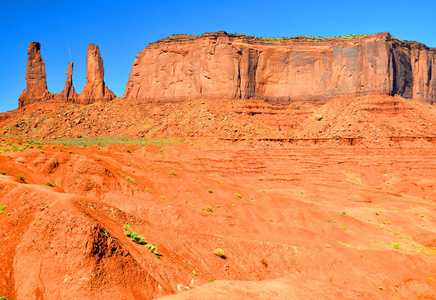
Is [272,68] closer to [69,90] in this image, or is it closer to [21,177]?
[69,90]

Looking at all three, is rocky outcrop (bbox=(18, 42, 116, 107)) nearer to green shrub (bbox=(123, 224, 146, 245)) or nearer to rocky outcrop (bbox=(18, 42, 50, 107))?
rocky outcrop (bbox=(18, 42, 50, 107))

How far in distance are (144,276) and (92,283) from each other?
1.46 m

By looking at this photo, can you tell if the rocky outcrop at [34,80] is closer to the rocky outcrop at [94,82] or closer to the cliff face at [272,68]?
the rocky outcrop at [94,82]

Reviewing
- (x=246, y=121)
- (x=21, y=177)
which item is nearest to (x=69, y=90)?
(x=246, y=121)

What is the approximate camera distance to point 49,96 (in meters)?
70.6

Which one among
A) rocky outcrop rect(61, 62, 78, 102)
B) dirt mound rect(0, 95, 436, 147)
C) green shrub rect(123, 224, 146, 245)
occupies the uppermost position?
rocky outcrop rect(61, 62, 78, 102)

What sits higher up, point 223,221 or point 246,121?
point 246,121

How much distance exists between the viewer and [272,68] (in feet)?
228

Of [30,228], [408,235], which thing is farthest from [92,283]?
[408,235]

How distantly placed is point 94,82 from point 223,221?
214 feet

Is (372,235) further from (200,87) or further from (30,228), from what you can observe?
(200,87)

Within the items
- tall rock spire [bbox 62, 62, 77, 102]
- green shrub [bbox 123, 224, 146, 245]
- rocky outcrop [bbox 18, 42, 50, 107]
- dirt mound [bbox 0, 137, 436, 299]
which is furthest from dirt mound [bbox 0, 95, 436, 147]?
green shrub [bbox 123, 224, 146, 245]

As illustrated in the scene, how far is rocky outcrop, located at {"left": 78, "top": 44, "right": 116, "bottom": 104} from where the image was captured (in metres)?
71.1

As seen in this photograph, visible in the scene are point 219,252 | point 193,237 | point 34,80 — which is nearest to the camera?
point 219,252
